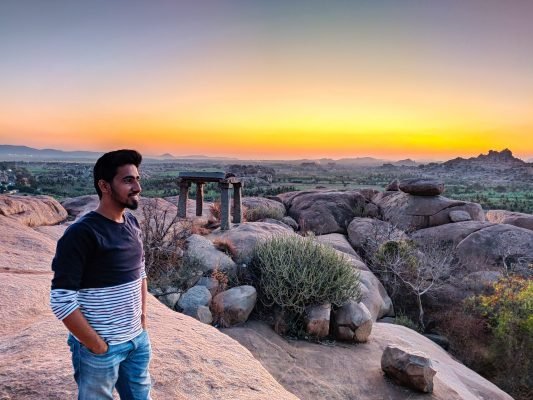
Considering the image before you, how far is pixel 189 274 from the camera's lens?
32.2 ft

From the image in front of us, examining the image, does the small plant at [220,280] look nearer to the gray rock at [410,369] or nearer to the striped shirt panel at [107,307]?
the gray rock at [410,369]

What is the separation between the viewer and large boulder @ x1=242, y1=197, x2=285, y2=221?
70.6ft

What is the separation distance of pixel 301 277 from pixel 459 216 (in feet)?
52.2

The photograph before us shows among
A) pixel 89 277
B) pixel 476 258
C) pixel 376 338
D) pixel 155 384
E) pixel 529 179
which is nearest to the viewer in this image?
pixel 89 277

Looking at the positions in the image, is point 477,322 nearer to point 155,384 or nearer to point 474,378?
point 474,378

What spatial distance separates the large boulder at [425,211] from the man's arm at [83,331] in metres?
20.5

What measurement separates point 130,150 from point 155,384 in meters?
2.40

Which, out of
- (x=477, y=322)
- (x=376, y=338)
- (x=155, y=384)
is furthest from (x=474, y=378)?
(x=155, y=384)

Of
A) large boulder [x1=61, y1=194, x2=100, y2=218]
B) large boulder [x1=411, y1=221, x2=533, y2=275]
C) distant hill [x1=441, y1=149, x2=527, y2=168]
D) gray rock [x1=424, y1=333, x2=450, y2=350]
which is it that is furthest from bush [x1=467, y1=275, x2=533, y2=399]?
distant hill [x1=441, y1=149, x2=527, y2=168]

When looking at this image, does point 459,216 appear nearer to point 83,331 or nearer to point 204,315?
point 204,315

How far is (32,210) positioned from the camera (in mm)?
14398

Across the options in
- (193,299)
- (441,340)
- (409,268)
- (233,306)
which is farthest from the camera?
(409,268)

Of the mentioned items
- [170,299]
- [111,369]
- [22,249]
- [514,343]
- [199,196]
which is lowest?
[514,343]

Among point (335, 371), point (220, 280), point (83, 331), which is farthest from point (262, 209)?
point (83, 331)
